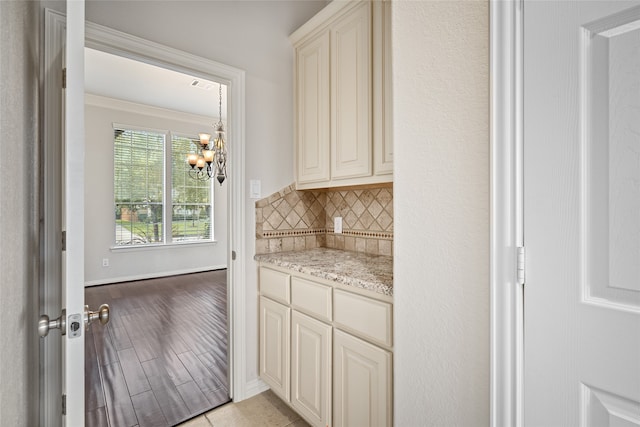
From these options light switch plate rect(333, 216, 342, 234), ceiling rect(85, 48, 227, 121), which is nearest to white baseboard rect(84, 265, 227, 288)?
ceiling rect(85, 48, 227, 121)

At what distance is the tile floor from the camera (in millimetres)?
1891

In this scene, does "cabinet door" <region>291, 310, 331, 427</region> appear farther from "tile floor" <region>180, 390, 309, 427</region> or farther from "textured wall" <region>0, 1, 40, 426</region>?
"textured wall" <region>0, 1, 40, 426</region>

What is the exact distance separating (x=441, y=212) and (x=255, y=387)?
1890 mm

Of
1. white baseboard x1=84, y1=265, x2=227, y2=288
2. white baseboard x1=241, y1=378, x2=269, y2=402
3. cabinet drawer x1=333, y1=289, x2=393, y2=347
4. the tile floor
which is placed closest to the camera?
cabinet drawer x1=333, y1=289, x2=393, y2=347

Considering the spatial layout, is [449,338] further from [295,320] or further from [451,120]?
[295,320]

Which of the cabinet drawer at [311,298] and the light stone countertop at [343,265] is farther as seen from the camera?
the cabinet drawer at [311,298]

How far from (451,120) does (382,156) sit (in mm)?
816

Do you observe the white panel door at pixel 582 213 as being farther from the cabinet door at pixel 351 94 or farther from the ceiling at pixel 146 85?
the ceiling at pixel 146 85

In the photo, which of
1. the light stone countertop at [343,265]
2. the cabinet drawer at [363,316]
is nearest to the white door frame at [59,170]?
the light stone countertop at [343,265]

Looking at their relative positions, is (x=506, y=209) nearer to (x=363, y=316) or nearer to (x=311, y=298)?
(x=363, y=316)

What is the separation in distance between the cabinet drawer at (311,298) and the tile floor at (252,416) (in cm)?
71

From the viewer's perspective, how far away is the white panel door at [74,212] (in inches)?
32.1

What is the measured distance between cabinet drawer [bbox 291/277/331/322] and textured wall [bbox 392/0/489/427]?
58 centimetres

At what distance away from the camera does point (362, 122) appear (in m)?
1.87
